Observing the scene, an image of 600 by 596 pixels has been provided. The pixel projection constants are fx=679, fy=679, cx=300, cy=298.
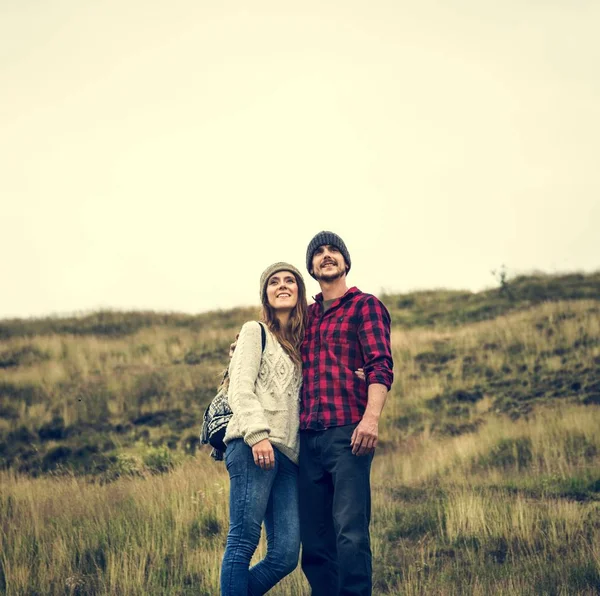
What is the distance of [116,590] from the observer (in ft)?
15.5

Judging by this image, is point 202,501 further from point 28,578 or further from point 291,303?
point 291,303

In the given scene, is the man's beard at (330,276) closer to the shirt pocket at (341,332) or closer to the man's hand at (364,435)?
the shirt pocket at (341,332)

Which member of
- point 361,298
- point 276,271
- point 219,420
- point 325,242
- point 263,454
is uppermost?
point 325,242

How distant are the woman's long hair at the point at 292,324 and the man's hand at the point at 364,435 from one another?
0.54 metres

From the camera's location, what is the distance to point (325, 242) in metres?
4.19

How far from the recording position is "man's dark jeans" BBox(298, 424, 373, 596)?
343 centimetres

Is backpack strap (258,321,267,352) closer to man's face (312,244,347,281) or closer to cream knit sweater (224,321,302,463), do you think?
cream knit sweater (224,321,302,463)

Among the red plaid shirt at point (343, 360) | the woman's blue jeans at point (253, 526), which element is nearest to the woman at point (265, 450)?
the woman's blue jeans at point (253, 526)

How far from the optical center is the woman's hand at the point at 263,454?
3455mm

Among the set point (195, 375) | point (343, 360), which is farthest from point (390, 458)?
point (195, 375)

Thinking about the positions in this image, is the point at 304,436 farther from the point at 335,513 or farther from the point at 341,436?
the point at 335,513

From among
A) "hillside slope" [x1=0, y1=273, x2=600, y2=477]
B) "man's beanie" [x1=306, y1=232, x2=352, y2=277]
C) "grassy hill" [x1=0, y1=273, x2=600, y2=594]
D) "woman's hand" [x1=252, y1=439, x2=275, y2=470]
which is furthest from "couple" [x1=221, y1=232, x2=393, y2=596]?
"hillside slope" [x1=0, y1=273, x2=600, y2=477]

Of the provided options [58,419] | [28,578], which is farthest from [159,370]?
[28,578]

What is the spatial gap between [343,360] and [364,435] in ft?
1.50
